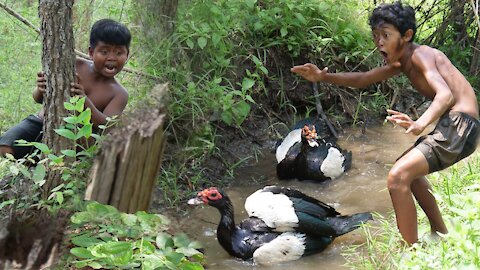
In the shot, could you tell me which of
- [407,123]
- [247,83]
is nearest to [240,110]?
[247,83]

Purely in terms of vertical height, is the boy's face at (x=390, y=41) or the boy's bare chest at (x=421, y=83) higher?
the boy's face at (x=390, y=41)

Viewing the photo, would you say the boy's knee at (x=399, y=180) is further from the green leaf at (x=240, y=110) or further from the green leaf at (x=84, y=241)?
the green leaf at (x=240, y=110)

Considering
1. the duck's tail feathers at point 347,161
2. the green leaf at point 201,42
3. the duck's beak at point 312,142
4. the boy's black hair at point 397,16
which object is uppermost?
the boy's black hair at point 397,16

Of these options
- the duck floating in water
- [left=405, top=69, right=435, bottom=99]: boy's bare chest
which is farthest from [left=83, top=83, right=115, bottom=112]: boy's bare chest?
the duck floating in water

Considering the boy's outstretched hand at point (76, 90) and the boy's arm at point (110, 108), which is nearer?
the boy's outstretched hand at point (76, 90)

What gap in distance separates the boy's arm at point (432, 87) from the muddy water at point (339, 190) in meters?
1.46

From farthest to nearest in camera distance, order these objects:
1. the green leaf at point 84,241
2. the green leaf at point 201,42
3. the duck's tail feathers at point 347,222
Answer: the green leaf at point 201,42 < the duck's tail feathers at point 347,222 < the green leaf at point 84,241

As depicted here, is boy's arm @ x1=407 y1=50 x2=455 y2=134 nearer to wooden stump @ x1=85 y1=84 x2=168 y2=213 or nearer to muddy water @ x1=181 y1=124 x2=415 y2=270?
muddy water @ x1=181 y1=124 x2=415 y2=270

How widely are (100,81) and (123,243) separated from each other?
186 centimetres

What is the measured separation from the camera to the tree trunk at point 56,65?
4.04 meters

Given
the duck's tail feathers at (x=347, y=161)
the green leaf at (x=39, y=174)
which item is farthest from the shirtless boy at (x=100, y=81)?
the duck's tail feathers at (x=347, y=161)

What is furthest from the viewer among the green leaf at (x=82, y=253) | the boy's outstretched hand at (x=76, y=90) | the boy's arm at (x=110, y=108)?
the boy's arm at (x=110, y=108)

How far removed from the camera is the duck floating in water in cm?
659

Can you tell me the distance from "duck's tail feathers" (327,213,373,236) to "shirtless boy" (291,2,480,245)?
790mm
